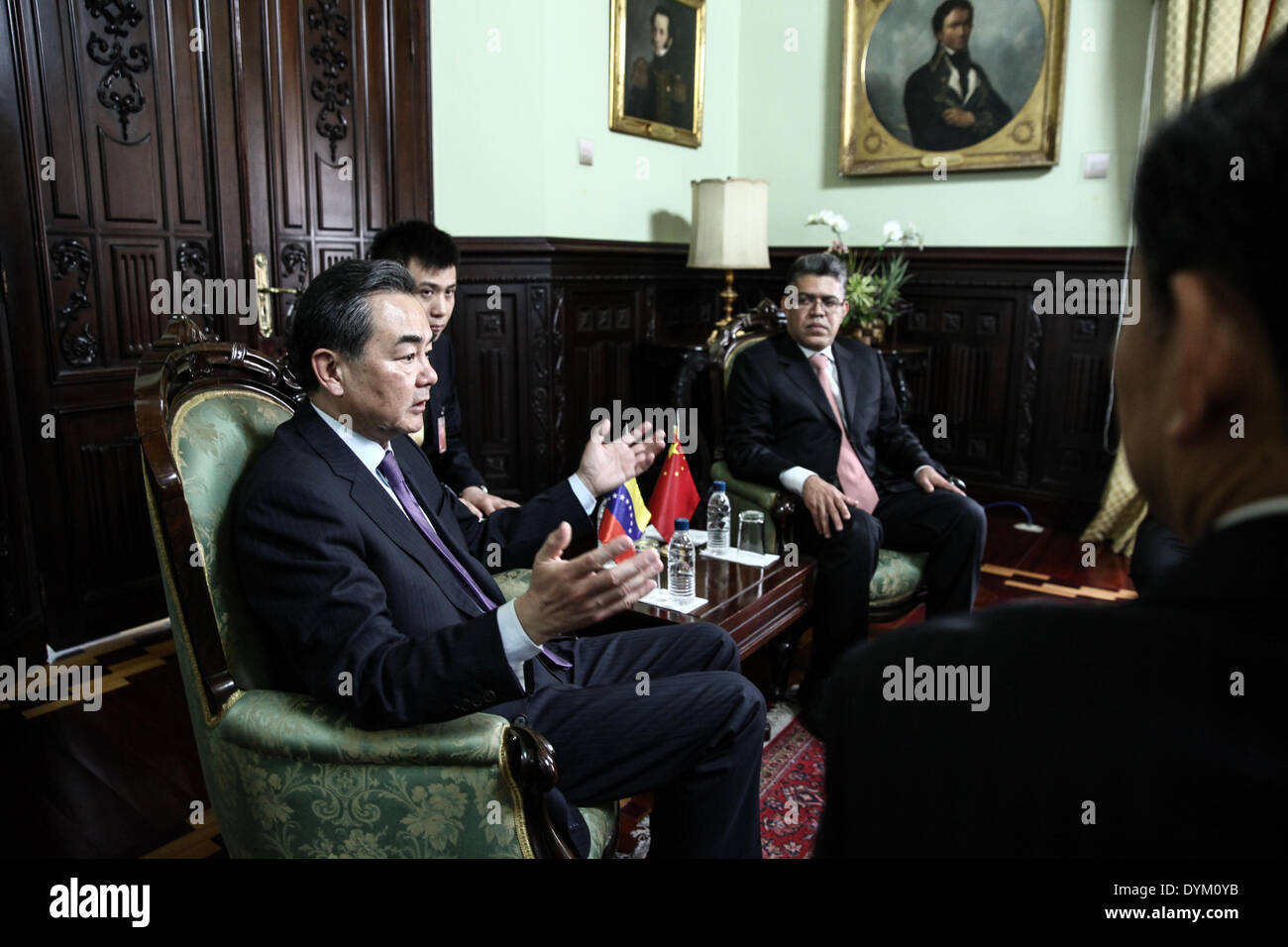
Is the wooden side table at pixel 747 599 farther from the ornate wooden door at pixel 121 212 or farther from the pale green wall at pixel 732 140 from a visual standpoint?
the pale green wall at pixel 732 140

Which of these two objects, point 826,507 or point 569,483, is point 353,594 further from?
point 826,507

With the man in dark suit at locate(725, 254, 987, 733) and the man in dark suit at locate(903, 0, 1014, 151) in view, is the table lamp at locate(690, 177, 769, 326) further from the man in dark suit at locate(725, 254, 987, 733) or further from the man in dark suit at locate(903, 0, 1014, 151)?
the man in dark suit at locate(725, 254, 987, 733)

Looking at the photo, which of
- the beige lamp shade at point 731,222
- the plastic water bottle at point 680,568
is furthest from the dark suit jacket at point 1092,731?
the beige lamp shade at point 731,222

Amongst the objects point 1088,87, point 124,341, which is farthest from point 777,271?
point 124,341

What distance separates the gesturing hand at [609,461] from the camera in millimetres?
1987

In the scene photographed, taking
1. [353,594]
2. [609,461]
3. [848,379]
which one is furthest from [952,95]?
[353,594]

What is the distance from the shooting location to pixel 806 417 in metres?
2.98

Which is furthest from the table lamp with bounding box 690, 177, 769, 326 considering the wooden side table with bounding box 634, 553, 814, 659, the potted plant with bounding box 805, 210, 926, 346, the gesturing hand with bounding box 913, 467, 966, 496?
the wooden side table with bounding box 634, 553, 814, 659

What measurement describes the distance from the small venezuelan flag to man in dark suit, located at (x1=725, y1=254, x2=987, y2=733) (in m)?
0.48

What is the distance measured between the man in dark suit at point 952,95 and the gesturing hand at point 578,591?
13.3 ft

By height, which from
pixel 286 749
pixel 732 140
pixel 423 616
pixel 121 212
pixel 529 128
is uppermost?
pixel 732 140

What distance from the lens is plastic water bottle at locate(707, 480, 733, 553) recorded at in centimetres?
261

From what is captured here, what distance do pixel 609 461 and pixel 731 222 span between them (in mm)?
2727
